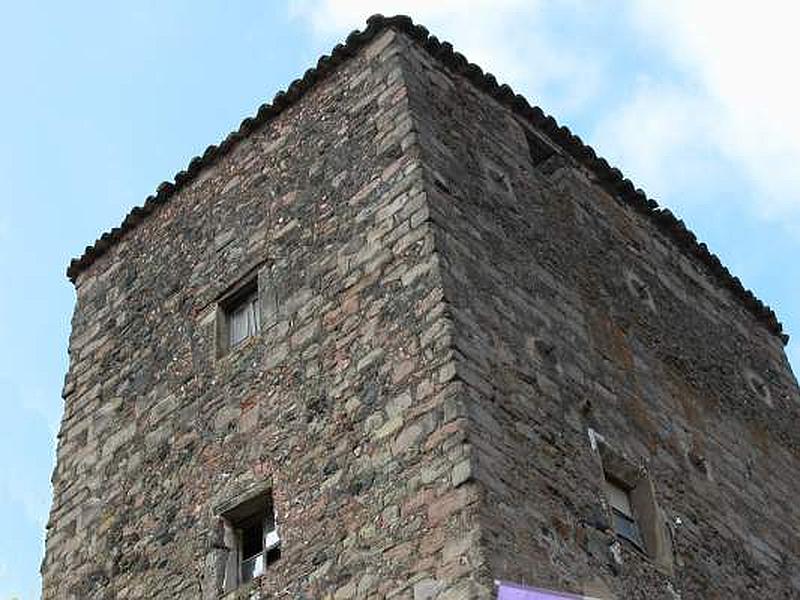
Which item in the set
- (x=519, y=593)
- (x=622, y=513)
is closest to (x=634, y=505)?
(x=622, y=513)

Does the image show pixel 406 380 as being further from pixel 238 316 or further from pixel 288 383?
pixel 238 316

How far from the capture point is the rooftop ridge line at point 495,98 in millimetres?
10344

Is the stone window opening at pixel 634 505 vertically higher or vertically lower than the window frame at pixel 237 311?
lower

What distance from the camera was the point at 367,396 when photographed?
805 cm

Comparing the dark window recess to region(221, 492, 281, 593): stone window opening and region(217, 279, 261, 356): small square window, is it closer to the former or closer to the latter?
region(217, 279, 261, 356): small square window

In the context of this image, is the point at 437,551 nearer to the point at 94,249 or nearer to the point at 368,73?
the point at 368,73

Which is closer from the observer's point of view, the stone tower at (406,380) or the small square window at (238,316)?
the stone tower at (406,380)

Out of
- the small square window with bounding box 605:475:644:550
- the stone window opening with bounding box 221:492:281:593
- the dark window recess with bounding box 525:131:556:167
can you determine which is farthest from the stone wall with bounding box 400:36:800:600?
the stone window opening with bounding box 221:492:281:593

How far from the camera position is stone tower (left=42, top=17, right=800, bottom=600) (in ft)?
24.7

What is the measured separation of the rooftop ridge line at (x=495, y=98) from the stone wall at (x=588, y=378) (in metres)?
0.12

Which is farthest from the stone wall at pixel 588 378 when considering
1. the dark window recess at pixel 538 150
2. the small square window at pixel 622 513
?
the small square window at pixel 622 513

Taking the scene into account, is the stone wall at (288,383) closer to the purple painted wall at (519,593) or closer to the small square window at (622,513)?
the purple painted wall at (519,593)

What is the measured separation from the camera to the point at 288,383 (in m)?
8.65

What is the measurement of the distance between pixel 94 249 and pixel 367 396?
4374 millimetres
